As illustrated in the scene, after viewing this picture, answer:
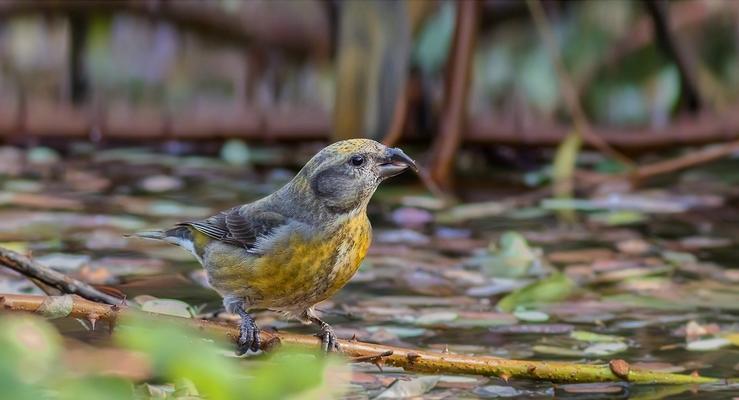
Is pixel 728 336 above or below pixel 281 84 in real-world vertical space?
below

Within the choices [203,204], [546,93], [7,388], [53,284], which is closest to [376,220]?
[203,204]

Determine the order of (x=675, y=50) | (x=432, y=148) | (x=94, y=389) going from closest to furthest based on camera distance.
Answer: (x=94, y=389) → (x=432, y=148) → (x=675, y=50)

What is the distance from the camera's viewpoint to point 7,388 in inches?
25.9

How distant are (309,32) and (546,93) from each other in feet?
4.52

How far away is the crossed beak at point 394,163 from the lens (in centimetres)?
285

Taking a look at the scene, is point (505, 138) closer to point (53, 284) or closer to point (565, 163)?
point (565, 163)

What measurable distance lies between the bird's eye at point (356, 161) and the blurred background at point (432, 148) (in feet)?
2.27

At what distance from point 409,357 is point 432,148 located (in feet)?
12.4

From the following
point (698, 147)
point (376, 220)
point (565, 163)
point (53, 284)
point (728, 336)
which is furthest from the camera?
point (698, 147)

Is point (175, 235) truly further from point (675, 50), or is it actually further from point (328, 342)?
point (675, 50)

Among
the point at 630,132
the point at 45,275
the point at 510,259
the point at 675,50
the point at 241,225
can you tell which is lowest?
the point at 510,259

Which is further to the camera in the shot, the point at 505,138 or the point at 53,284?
the point at 505,138

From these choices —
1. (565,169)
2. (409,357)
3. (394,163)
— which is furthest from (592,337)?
(565,169)

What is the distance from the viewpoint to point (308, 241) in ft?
9.11
